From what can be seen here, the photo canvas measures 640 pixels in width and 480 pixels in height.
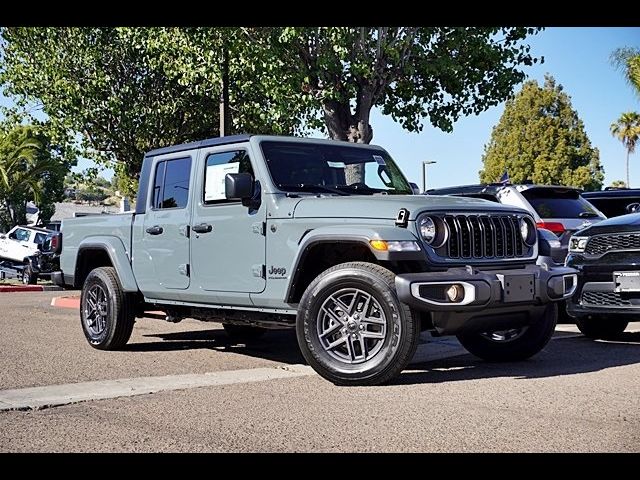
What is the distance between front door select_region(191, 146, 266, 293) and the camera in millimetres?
7105

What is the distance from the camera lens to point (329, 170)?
7.62 metres

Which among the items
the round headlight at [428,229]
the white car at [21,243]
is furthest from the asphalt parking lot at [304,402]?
the white car at [21,243]

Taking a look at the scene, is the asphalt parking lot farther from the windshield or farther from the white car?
the white car

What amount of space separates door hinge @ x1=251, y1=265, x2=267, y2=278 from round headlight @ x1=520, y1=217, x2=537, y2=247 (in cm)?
219

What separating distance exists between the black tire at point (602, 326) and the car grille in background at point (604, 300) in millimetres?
612

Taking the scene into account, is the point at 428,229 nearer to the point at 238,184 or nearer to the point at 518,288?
the point at 518,288

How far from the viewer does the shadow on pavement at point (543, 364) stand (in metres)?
6.81

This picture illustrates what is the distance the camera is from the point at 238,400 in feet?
19.0

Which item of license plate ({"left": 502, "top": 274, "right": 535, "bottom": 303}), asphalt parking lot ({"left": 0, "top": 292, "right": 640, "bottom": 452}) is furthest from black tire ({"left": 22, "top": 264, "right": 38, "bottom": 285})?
license plate ({"left": 502, "top": 274, "right": 535, "bottom": 303})

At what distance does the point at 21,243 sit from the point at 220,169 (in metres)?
20.5

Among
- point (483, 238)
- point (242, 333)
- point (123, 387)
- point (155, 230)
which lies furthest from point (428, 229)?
point (242, 333)

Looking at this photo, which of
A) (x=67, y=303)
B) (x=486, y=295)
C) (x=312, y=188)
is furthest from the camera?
(x=67, y=303)

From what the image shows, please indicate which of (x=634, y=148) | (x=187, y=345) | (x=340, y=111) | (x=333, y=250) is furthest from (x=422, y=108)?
(x=634, y=148)
